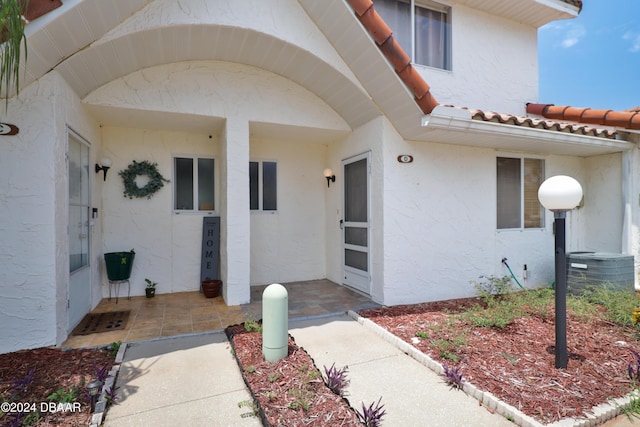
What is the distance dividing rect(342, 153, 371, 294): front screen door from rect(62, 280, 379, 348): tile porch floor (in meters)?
0.34

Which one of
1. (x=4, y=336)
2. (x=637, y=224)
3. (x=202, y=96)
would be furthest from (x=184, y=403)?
(x=637, y=224)

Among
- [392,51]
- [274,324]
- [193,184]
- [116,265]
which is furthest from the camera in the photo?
[193,184]

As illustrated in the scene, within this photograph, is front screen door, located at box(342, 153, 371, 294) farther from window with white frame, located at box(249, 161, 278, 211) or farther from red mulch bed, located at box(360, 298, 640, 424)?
window with white frame, located at box(249, 161, 278, 211)

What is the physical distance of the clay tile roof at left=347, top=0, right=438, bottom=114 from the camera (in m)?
4.51

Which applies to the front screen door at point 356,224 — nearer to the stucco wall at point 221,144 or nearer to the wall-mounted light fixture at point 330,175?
the wall-mounted light fixture at point 330,175

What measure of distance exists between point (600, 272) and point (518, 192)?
2087mm

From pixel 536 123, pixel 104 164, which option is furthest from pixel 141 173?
pixel 536 123

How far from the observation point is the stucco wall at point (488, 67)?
6.51 m

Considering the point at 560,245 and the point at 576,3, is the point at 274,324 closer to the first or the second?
the point at 560,245

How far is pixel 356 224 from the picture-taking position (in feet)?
21.2

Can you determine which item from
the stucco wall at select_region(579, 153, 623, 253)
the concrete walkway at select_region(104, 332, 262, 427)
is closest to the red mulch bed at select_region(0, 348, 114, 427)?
the concrete walkway at select_region(104, 332, 262, 427)

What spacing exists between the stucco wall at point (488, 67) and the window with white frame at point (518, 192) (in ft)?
4.14

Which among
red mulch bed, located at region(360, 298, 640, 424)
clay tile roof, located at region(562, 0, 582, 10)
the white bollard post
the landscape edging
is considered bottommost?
the landscape edging

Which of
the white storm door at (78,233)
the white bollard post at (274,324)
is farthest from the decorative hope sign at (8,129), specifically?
the white bollard post at (274,324)
